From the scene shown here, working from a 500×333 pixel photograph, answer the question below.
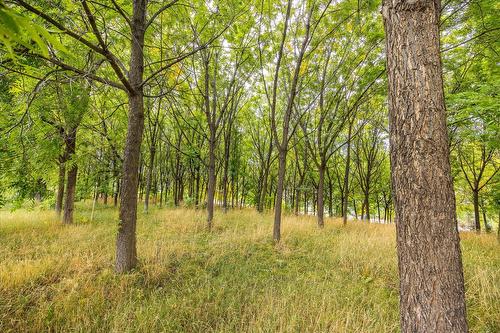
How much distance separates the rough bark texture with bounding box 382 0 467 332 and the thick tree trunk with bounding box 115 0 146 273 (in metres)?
4.17

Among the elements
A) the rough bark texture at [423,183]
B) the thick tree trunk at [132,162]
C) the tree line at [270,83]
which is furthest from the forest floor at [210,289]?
the rough bark texture at [423,183]

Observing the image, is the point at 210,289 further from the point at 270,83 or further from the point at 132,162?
the point at 270,83

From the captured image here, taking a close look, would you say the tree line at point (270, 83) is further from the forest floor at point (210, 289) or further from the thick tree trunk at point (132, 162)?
the forest floor at point (210, 289)

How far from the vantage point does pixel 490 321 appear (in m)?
3.07

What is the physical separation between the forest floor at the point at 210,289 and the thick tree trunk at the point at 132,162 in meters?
0.40

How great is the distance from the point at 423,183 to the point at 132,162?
441cm

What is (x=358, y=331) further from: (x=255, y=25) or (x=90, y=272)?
(x=255, y=25)

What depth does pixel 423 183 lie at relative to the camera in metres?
1.70

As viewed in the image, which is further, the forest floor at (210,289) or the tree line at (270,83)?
the forest floor at (210,289)

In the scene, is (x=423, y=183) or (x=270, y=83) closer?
(x=423, y=183)

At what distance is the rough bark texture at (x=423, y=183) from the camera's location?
64.6 inches

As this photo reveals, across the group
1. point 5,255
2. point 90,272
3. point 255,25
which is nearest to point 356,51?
point 255,25

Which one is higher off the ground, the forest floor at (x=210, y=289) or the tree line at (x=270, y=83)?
the tree line at (x=270, y=83)

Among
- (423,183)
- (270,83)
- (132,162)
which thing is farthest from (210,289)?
(270,83)
